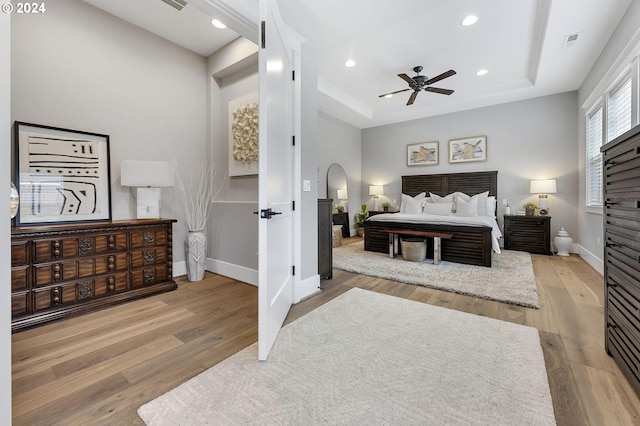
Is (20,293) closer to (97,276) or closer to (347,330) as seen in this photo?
(97,276)

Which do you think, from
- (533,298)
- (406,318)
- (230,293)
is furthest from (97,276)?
(533,298)

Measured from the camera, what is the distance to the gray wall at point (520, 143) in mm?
4875

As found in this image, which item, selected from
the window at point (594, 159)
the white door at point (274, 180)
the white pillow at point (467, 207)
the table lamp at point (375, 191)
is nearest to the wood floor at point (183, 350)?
the white door at point (274, 180)

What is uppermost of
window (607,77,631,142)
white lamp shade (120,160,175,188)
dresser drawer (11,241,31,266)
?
window (607,77,631,142)

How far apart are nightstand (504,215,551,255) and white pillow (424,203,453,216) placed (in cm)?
100

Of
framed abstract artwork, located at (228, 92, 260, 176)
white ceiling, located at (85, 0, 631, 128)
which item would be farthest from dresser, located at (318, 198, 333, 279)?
white ceiling, located at (85, 0, 631, 128)

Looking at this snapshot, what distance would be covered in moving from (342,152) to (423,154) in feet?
6.35

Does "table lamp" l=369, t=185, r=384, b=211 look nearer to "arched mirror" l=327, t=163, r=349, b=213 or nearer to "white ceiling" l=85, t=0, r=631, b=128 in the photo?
"arched mirror" l=327, t=163, r=349, b=213

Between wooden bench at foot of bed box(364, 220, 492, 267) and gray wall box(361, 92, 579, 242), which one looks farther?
gray wall box(361, 92, 579, 242)

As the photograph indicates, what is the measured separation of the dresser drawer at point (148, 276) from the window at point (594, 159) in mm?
5686

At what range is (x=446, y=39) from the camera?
11.4ft

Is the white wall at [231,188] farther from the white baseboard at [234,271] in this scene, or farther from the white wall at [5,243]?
the white wall at [5,243]

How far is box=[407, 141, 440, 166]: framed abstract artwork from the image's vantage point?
6.23 m

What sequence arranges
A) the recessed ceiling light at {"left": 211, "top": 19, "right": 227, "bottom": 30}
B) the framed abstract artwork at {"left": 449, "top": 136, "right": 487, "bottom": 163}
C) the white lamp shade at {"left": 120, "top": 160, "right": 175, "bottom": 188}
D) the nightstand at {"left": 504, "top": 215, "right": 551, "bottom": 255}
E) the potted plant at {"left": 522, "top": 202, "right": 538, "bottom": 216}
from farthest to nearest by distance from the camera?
the framed abstract artwork at {"left": 449, "top": 136, "right": 487, "bottom": 163} < the potted plant at {"left": 522, "top": 202, "right": 538, "bottom": 216} < the nightstand at {"left": 504, "top": 215, "right": 551, "bottom": 255} < the recessed ceiling light at {"left": 211, "top": 19, "right": 227, "bottom": 30} < the white lamp shade at {"left": 120, "top": 160, "right": 175, "bottom": 188}
